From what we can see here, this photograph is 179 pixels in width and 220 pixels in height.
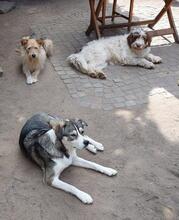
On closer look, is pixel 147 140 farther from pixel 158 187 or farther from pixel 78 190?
pixel 78 190

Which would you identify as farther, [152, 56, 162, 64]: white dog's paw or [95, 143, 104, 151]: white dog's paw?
[152, 56, 162, 64]: white dog's paw

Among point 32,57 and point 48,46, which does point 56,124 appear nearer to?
point 32,57

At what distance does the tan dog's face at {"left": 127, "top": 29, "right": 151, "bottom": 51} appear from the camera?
5.84 meters

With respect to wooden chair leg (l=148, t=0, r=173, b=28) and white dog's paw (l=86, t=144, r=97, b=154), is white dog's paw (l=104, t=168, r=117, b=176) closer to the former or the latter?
white dog's paw (l=86, t=144, r=97, b=154)

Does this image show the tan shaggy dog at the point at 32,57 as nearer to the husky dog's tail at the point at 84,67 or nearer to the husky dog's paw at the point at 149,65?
the husky dog's tail at the point at 84,67

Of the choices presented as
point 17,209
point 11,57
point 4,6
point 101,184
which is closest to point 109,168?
point 101,184

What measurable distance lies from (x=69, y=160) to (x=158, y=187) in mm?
952

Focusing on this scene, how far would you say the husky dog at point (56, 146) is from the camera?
3.26m

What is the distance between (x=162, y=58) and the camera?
6289 millimetres

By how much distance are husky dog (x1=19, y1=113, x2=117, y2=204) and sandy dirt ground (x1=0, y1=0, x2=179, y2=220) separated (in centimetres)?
8

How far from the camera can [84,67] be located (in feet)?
18.5

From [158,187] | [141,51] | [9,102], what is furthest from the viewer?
[141,51]

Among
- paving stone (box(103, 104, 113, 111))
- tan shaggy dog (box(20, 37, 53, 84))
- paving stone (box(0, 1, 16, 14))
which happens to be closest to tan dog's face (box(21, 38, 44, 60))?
tan shaggy dog (box(20, 37, 53, 84))

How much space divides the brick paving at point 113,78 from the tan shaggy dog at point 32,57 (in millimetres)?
363
